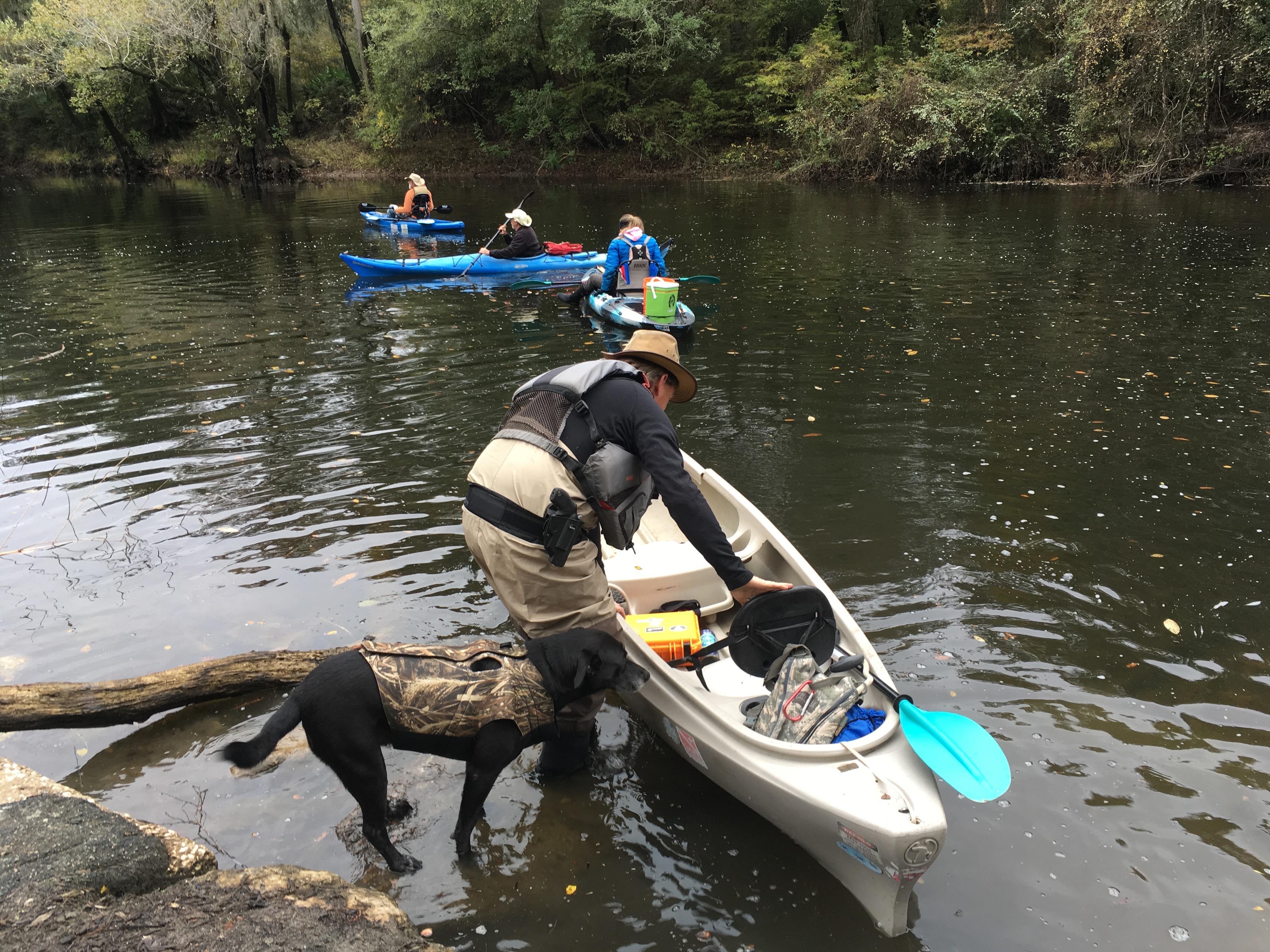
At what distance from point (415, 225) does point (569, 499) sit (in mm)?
18596

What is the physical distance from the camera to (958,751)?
10.6 feet

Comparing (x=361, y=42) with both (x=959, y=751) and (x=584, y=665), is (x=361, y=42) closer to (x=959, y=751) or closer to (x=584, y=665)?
(x=584, y=665)

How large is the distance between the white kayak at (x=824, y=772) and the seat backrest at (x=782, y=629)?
0.74 feet

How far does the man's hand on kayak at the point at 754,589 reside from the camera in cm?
388

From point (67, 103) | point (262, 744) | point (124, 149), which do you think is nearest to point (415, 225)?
point (262, 744)

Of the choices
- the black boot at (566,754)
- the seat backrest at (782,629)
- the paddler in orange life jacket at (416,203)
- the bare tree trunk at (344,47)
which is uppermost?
the bare tree trunk at (344,47)

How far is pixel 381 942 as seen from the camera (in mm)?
2812

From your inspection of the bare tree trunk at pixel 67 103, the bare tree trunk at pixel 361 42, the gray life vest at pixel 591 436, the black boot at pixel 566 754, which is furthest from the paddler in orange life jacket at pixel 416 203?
the bare tree trunk at pixel 67 103

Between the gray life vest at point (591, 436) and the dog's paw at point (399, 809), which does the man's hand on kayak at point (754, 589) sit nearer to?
the gray life vest at point (591, 436)

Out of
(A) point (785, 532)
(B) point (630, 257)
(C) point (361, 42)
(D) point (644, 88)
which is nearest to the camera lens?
(A) point (785, 532)

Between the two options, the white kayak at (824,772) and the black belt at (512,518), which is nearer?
the white kayak at (824,772)

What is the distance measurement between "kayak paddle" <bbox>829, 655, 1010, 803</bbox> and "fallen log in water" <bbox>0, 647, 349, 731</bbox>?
2.41 m

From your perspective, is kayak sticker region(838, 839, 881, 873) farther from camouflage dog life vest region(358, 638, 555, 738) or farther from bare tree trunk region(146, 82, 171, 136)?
bare tree trunk region(146, 82, 171, 136)

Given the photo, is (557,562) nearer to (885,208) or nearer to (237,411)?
(237,411)
